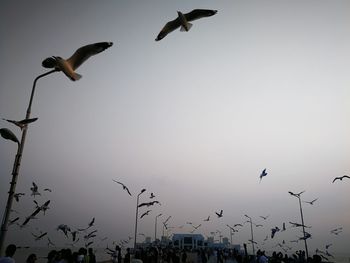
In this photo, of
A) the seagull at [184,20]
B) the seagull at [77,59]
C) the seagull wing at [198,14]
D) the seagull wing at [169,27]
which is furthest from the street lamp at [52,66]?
the seagull wing at [198,14]

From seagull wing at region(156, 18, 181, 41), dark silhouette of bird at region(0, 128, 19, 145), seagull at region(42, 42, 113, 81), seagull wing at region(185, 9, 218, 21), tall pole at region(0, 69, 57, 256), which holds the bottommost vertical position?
tall pole at region(0, 69, 57, 256)

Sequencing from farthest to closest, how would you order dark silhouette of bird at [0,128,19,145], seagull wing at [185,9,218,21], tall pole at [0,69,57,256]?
dark silhouette of bird at [0,128,19,145], tall pole at [0,69,57,256], seagull wing at [185,9,218,21]

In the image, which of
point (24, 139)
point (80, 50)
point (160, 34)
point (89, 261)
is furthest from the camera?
point (89, 261)

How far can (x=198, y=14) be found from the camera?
21.2ft

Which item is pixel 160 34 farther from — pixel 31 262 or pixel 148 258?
pixel 148 258

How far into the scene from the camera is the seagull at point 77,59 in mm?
5629

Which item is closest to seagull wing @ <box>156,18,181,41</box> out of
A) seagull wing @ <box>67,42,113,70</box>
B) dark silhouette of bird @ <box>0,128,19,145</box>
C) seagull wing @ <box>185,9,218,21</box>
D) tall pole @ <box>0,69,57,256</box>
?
seagull wing @ <box>185,9,218,21</box>

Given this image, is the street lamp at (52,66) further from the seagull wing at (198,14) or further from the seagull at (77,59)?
the seagull wing at (198,14)

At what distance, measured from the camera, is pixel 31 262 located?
8.59m

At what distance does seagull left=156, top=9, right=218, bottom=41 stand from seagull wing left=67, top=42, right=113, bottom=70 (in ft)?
4.09

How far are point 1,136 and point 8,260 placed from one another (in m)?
3.51

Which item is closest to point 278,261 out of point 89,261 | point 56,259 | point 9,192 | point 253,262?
point 253,262

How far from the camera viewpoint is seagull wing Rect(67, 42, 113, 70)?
5.60 m

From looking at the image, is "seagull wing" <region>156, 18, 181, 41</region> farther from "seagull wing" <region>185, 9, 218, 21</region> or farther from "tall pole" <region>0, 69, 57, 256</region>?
"tall pole" <region>0, 69, 57, 256</region>
